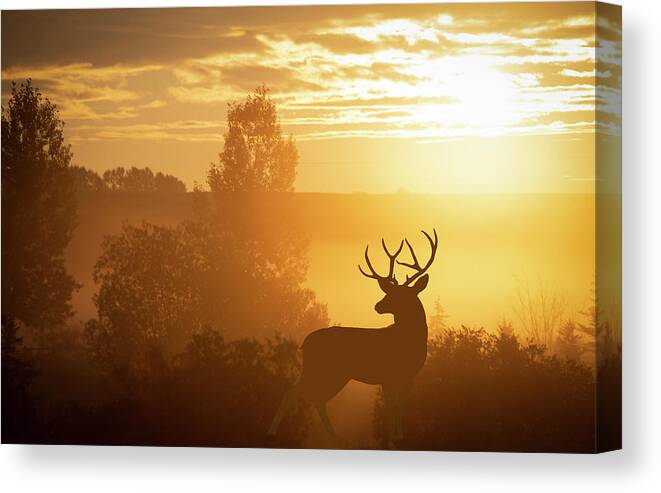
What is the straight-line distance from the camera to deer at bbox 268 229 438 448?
29.7ft

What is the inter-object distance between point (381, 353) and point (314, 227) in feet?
2.93

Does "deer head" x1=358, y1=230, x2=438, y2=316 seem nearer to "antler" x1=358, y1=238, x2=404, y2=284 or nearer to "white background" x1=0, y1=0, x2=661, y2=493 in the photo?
"antler" x1=358, y1=238, x2=404, y2=284

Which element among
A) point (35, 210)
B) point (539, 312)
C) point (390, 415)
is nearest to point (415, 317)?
point (390, 415)

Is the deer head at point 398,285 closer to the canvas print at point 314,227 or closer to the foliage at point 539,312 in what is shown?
the canvas print at point 314,227

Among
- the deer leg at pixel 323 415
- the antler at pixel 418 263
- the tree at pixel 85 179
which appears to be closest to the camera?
the antler at pixel 418 263

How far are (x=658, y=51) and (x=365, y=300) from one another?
240cm

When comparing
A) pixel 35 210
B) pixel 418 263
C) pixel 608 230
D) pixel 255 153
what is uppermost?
Answer: pixel 255 153

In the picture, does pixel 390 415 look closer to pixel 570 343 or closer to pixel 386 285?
pixel 386 285

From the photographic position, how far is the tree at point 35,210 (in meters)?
9.28

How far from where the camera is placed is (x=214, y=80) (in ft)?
30.2

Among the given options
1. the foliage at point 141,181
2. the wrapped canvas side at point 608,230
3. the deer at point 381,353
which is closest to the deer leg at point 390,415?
the deer at point 381,353

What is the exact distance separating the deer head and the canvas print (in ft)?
0.05

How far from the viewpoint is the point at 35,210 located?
929 cm

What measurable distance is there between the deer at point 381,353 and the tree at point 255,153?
2.48 ft
